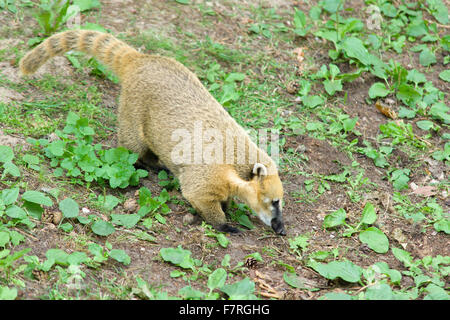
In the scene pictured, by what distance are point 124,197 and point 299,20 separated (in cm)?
375

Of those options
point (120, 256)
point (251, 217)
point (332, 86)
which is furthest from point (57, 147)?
point (332, 86)

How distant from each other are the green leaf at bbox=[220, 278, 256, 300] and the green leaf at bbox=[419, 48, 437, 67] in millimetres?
4652

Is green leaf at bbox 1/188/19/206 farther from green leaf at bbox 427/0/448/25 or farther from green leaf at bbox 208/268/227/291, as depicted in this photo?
green leaf at bbox 427/0/448/25

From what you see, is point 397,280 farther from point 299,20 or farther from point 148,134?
point 299,20

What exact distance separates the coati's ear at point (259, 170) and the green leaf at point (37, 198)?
5.68ft

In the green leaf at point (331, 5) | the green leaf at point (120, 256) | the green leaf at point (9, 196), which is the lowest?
the green leaf at point (120, 256)

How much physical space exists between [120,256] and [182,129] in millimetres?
1512

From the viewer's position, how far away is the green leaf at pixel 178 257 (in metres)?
4.16

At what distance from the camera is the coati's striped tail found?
218 inches

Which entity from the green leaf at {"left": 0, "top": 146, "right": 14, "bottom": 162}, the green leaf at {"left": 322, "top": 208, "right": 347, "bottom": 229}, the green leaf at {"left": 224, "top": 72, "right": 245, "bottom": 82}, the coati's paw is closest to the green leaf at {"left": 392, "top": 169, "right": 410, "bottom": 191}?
the green leaf at {"left": 322, "top": 208, "right": 347, "bottom": 229}

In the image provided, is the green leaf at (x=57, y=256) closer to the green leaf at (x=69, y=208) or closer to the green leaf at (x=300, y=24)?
the green leaf at (x=69, y=208)

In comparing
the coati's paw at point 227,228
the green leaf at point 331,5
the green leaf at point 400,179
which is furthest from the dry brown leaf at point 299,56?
the coati's paw at point 227,228

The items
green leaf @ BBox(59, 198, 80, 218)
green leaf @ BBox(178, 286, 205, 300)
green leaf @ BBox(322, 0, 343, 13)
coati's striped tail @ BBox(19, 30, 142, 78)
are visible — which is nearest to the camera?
green leaf @ BBox(178, 286, 205, 300)

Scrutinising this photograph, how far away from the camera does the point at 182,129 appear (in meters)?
5.12
